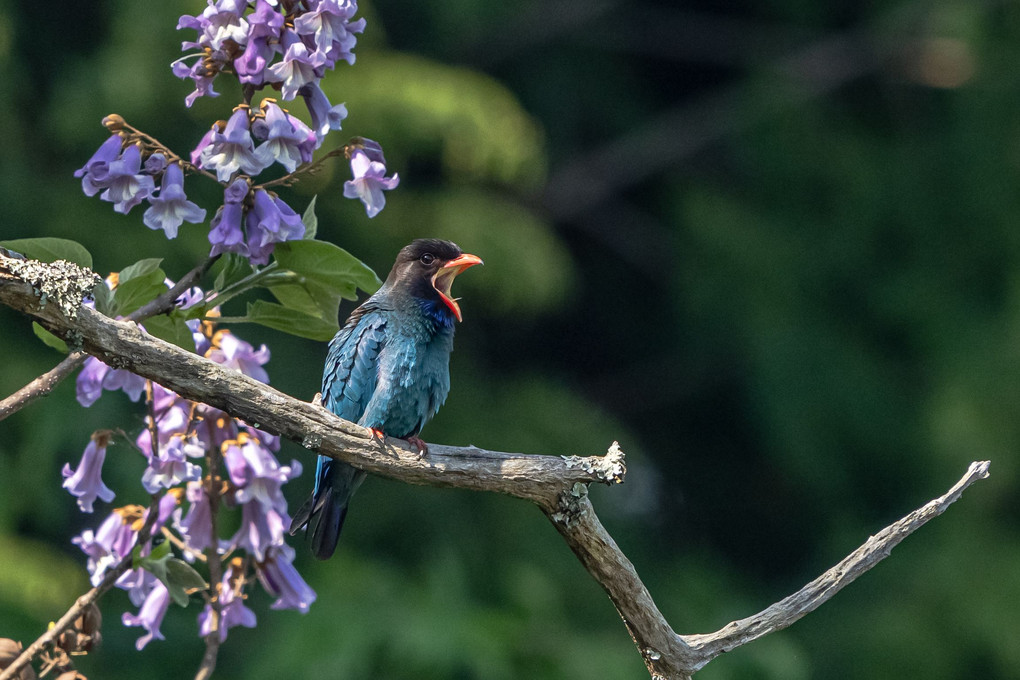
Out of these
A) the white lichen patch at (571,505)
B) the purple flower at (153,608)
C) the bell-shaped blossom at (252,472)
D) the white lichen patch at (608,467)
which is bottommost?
the purple flower at (153,608)

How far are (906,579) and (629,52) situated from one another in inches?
144

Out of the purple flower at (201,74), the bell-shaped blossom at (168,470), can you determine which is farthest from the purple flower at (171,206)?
the bell-shaped blossom at (168,470)

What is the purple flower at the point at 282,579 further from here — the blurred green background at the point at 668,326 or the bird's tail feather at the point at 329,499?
the blurred green background at the point at 668,326

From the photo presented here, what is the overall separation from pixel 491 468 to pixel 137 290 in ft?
1.88

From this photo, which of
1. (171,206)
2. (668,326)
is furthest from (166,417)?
(668,326)

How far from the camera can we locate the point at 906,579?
22.3 feet

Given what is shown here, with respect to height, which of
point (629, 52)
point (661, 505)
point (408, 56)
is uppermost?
point (629, 52)

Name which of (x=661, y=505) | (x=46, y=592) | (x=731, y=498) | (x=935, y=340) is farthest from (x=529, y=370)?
(x=46, y=592)

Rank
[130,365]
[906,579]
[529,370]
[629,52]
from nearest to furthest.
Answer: [130,365]
[906,579]
[529,370]
[629,52]

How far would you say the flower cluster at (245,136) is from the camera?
1732mm

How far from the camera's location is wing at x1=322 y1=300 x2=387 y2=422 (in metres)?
2.53

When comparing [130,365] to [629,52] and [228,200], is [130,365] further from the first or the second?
[629,52]

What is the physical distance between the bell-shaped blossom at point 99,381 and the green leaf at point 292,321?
0.21 m

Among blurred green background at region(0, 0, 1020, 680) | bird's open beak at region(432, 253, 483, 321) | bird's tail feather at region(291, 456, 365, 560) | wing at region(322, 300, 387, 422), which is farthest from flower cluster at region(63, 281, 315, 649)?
blurred green background at region(0, 0, 1020, 680)
